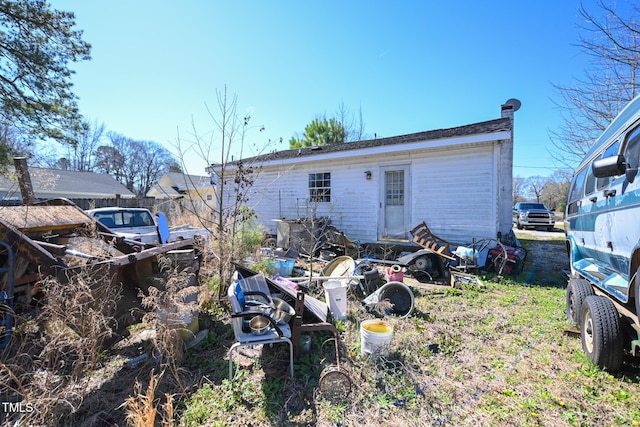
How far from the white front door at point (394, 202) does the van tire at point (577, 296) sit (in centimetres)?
471

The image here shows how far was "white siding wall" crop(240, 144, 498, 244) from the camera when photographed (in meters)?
7.11

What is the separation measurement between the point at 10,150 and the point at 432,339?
41.8 ft

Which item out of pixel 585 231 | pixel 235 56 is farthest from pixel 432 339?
pixel 235 56

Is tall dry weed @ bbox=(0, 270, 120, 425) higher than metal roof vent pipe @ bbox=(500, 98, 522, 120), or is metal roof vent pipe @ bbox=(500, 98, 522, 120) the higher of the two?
metal roof vent pipe @ bbox=(500, 98, 522, 120)

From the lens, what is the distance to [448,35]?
28.6 ft

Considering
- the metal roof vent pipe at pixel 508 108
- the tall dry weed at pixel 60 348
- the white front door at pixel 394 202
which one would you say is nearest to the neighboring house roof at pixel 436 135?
the white front door at pixel 394 202

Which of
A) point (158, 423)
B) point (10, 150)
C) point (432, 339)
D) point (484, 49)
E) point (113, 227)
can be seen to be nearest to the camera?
point (158, 423)

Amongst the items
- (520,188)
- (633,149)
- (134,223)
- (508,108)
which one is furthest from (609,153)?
(520,188)

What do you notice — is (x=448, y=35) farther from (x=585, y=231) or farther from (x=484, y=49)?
(x=585, y=231)

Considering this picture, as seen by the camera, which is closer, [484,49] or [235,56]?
[235,56]

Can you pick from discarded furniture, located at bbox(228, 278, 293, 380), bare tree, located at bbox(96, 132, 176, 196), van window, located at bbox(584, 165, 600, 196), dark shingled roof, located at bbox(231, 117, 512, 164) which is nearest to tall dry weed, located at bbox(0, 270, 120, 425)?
discarded furniture, located at bbox(228, 278, 293, 380)

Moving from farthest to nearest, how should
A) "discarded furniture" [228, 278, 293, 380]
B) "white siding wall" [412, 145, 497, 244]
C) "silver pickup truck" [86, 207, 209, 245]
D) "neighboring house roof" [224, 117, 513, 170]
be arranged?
"silver pickup truck" [86, 207, 209, 245] < "white siding wall" [412, 145, 497, 244] < "neighboring house roof" [224, 117, 513, 170] < "discarded furniture" [228, 278, 293, 380]

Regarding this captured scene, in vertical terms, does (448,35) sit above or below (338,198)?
above

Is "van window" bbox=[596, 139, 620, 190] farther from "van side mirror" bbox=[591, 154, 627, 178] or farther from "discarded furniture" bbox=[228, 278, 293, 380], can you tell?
"discarded furniture" bbox=[228, 278, 293, 380]
